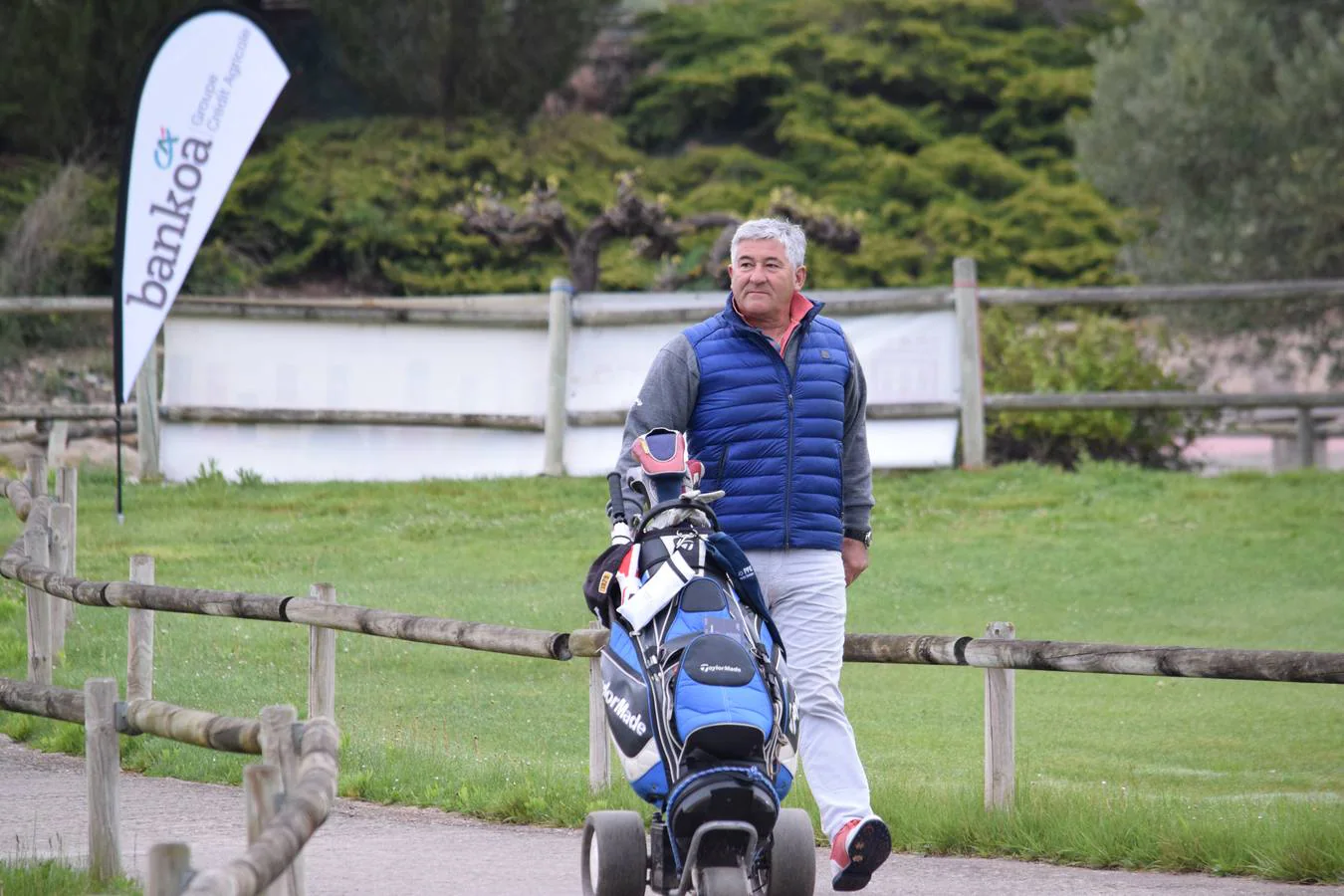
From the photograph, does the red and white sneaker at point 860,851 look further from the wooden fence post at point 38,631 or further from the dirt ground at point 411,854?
the wooden fence post at point 38,631

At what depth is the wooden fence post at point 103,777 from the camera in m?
5.51

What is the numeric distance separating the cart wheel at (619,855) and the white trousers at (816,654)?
68 centimetres

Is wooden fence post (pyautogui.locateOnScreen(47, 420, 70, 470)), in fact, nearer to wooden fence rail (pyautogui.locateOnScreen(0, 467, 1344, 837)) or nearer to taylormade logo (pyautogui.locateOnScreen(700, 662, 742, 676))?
wooden fence rail (pyautogui.locateOnScreen(0, 467, 1344, 837))

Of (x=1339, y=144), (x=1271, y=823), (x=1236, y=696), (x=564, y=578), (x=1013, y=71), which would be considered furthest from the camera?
(x=1013, y=71)

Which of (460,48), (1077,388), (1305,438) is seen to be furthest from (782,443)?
(460,48)

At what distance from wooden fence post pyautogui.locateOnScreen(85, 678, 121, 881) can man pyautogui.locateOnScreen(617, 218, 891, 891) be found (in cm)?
180

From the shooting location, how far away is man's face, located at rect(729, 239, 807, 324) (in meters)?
5.61

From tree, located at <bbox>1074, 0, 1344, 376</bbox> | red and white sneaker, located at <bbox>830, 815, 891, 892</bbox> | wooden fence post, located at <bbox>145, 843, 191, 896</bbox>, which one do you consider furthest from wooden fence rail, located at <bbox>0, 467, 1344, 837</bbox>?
tree, located at <bbox>1074, 0, 1344, 376</bbox>

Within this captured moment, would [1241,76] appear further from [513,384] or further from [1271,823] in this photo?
[1271,823]

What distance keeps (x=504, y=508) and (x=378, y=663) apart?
14.1 feet

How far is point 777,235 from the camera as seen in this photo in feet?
18.5

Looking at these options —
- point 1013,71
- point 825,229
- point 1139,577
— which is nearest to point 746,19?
point 1013,71

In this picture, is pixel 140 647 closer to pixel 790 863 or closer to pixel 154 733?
pixel 154 733

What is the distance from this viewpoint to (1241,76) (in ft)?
66.1
